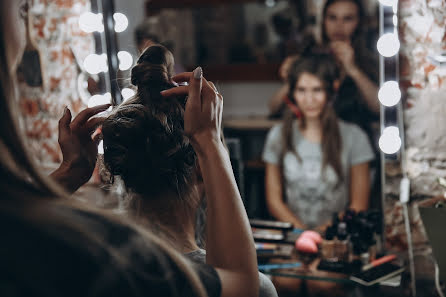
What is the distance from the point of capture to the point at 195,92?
2.22ft

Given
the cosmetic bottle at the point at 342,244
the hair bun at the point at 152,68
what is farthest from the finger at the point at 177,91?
the cosmetic bottle at the point at 342,244

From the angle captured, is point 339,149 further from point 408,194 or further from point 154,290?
point 154,290

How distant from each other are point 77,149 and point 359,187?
1.06 meters

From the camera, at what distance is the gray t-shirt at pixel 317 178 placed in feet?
5.36

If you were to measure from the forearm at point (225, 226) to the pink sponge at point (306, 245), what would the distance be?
27.3 inches

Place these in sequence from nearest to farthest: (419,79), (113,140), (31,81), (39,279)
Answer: (39,279) < (113,140) < (419,79) < (31,81)

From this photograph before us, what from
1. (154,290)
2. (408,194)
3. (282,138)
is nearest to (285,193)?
(282,138)

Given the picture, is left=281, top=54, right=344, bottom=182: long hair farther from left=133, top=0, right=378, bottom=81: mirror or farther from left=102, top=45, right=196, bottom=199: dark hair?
left=102, top=45, right=196, bottom=199: dark hair

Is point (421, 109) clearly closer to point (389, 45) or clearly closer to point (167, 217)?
point (389, 45)

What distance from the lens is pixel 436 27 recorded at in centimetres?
121

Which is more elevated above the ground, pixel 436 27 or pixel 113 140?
pixel 436 27

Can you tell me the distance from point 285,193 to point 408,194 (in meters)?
0.52

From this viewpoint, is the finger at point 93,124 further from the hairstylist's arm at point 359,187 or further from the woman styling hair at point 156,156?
the hairstylist's arm at point 359,187

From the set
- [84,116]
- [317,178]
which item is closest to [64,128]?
[84,116]
